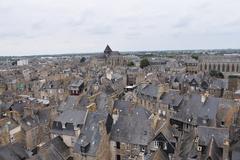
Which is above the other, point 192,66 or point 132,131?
point 192,66

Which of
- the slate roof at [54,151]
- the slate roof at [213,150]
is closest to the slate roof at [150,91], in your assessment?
the slate roof at [54,151]

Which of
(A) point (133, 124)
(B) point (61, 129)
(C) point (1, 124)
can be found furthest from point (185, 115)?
(C) point (1, 124)

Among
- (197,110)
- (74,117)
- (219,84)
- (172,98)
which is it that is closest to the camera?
(74,117)

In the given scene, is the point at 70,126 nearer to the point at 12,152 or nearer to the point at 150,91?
the point at 12,152

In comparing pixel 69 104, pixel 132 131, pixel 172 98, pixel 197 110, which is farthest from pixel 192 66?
pixel 132 131

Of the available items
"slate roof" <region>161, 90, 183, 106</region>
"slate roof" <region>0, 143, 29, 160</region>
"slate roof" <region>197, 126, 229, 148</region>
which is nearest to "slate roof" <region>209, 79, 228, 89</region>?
"slate roof" <region>161, 90, 183, 106</region>

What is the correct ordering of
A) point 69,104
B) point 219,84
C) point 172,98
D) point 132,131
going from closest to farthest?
point 132,131
point 172,98
point 69,104
point 219,84

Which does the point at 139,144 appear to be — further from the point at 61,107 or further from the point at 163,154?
the point at 61,107

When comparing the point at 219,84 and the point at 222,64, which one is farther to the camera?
the point at 222,64

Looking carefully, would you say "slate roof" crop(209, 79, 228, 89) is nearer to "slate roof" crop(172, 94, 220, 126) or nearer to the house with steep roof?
"slate roof" crop(172, 94, 220, 126)
